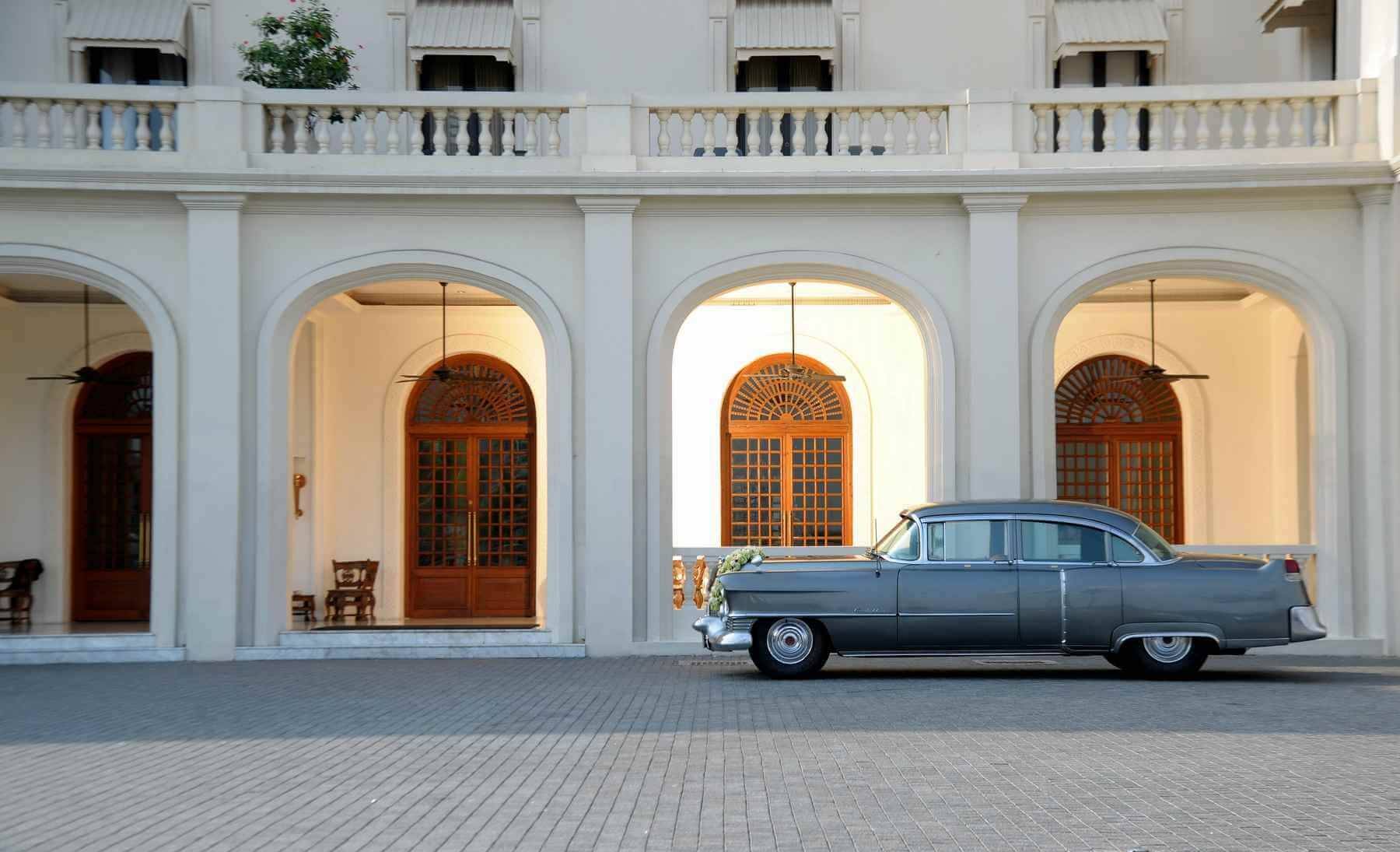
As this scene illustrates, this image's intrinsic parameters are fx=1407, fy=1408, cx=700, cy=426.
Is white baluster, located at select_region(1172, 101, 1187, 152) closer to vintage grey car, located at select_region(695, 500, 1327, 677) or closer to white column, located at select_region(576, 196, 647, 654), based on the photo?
vintage grey car, located at select_region(695, 500, 1327, 677)

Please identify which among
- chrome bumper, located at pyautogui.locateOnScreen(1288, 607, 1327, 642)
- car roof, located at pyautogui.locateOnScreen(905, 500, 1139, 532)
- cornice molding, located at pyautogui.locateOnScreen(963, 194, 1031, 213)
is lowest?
chrome bumper, located at pyautogui.locateOnScreen(1288, 607, 1327, 642)

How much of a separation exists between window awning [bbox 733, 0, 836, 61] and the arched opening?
8.88 m

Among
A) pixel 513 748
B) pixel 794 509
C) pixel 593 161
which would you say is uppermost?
pixel 593 161

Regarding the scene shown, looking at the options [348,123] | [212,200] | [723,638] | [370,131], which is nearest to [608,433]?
[723,638]

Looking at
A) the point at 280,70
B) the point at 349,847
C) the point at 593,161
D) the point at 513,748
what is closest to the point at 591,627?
the point at 593,161

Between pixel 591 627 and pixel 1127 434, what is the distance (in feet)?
28.6

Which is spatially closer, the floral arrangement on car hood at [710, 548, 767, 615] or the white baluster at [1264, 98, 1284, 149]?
the floral arrangement on car hood at [710, 548, 767, 615]

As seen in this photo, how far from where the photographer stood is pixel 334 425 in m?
18.9

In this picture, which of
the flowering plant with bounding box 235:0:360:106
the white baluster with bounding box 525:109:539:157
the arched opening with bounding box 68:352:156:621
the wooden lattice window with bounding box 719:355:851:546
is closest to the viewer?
the white baluster with bounding box 525:109:539:157

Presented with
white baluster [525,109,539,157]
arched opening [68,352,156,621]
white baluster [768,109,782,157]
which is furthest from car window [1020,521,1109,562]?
arched opening [68,352,156,621]

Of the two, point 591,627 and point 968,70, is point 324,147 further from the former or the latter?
point 968,70

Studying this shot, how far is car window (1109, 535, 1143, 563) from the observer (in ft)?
40.0

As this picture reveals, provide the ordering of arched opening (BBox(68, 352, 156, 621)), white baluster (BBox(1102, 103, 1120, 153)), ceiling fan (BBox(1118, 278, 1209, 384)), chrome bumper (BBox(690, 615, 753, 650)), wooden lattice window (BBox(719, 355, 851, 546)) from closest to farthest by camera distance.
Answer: chrome bumper (BBox(690, 615, 753, 650))
white baluster (BBox(1102, 103, 1120, 153))
ceiling fan (BBox(1118, 278, 1209, 384))
arched opening (BBox(68, 352, 156, 621))
wooden lattice window (BBox(719, 355, 851, 546))

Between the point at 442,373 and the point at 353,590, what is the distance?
3029 millimetres
